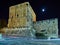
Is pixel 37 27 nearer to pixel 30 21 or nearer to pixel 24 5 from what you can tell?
pixel 30 21

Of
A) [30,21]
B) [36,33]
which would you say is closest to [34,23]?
[30,21]

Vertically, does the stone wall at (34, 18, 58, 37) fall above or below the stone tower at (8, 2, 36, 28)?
below

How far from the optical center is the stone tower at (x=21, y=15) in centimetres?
2225

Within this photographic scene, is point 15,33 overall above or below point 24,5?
below

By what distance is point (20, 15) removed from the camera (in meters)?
22.9

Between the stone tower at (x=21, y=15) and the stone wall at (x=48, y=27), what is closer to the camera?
the stone wall at (x=48, y=27)

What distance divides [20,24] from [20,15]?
1396 mm

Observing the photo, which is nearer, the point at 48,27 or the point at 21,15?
the point at 48,27

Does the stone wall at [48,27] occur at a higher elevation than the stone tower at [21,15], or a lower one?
lower

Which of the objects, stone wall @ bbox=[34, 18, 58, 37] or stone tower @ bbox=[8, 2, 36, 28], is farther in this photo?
stone tower @ bbox=[8, 2, 36, 28]

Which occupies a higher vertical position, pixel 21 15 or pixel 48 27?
pixel 21 15

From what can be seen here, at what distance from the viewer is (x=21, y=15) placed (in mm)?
22766

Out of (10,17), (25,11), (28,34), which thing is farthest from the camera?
(10,17)

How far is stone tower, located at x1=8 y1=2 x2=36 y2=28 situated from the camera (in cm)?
2225
